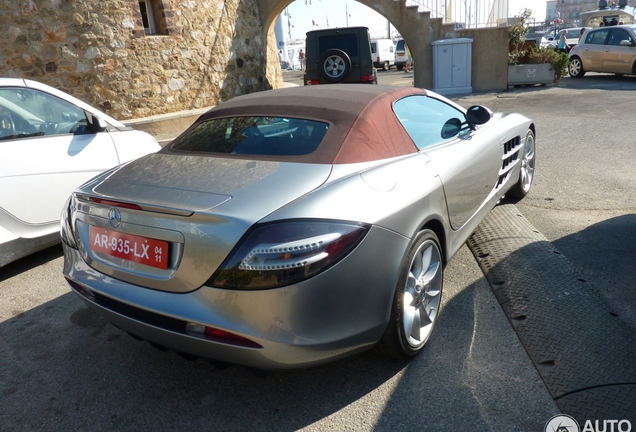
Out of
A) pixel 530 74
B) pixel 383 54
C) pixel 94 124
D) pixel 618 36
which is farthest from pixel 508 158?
pixel 383 54

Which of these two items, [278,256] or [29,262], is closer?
[278,256]

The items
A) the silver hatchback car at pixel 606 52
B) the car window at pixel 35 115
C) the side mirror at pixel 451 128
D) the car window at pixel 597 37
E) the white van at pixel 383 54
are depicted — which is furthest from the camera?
the white van at pixel 383 54

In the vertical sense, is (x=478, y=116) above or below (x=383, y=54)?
above

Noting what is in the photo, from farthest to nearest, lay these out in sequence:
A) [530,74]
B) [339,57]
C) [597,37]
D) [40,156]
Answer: [597,37], [530,74], [339,57], [40,156]

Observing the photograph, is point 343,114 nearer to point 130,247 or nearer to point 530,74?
point 130,247

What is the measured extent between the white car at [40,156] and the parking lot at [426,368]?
39 cm

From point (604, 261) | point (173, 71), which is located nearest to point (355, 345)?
point (604, 261)

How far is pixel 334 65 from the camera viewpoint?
41.6 feet

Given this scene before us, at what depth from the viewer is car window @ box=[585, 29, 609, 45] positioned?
618 inches

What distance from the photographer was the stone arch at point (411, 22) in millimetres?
14086

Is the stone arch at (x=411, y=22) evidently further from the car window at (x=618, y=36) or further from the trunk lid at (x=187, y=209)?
the trunk lid at (x=187, y=209)

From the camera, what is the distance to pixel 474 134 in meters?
3.74

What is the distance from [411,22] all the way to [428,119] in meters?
11.9

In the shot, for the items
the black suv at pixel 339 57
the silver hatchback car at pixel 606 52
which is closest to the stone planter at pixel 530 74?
the silver hatchback car at pixel 606 52
